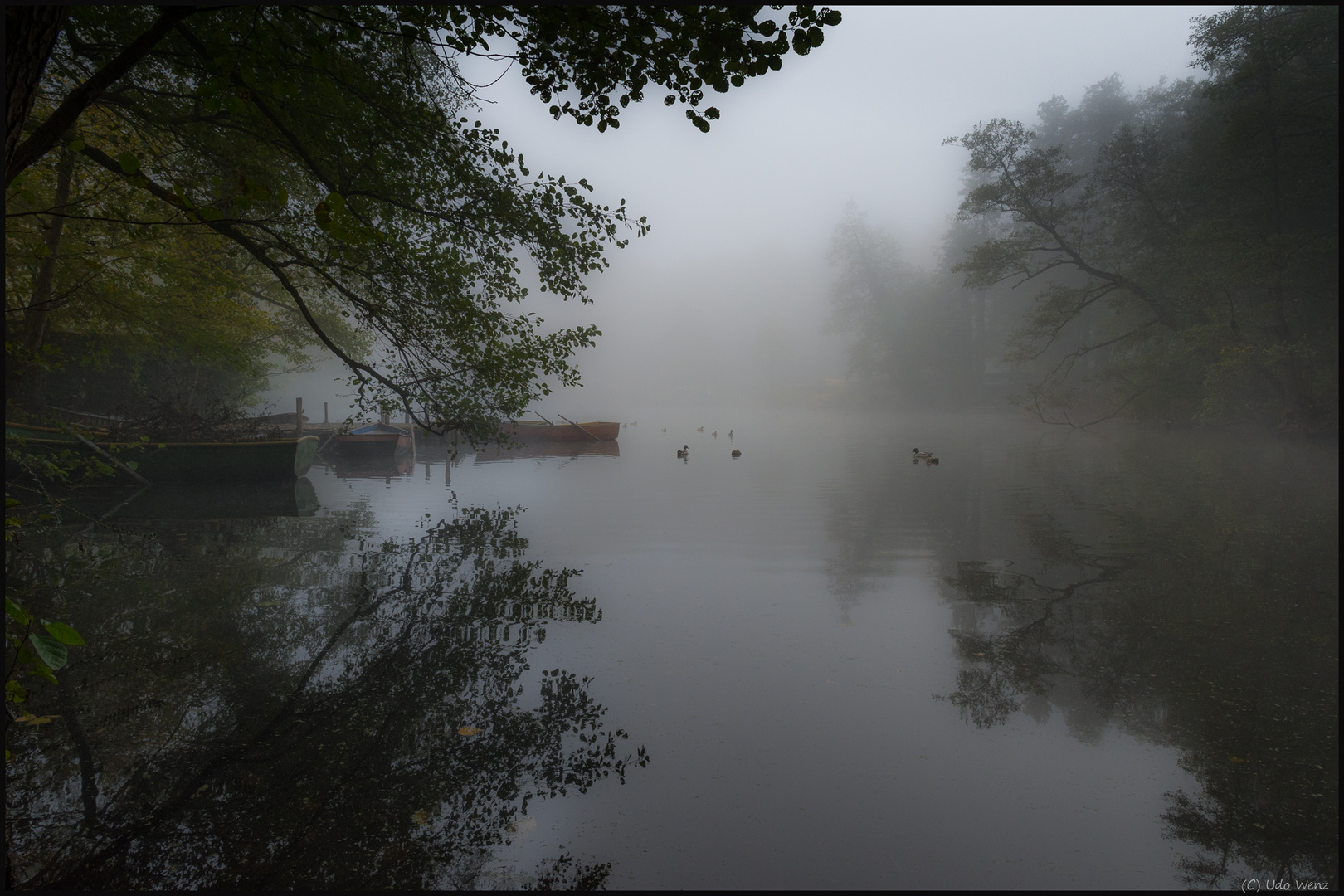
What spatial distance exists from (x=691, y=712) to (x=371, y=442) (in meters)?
22.6

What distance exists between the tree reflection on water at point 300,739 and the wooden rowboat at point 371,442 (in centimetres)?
1680

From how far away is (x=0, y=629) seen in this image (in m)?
2.34

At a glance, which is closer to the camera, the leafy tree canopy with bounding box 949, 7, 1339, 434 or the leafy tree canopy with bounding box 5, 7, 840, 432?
the leafy tree canopy with bounding box 5, 7, 840, 432

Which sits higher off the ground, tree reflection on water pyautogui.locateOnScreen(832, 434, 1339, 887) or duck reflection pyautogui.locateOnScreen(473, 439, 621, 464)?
duck reflection pyautogui.locateOnScreen(473, 439, 621, 464)

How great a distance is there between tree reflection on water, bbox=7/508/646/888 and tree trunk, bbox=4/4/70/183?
3206 millimetres

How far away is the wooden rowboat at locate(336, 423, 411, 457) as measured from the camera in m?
24.2

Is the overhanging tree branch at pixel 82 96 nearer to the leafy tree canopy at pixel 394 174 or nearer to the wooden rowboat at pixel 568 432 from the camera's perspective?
the leafy tree canopy at pixel 394 174

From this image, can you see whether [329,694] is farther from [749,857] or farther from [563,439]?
[563,439]

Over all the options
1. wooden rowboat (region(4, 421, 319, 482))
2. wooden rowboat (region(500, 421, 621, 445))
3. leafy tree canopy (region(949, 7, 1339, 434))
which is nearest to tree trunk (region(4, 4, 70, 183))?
wooden rowboat (region(4, 421, 319, 482))

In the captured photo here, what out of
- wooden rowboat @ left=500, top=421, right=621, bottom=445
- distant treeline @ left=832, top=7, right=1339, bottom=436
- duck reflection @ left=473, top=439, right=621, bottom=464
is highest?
distant treeline @ left=832, top=7, right=1339, bottom=436

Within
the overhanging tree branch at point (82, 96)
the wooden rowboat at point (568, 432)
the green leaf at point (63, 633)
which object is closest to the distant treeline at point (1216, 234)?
the wooden rowboat at point (568, 432)

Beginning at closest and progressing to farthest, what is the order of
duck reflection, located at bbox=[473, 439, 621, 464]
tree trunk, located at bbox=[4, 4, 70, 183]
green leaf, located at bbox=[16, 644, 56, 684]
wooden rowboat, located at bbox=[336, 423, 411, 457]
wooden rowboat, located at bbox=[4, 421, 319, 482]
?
green leaf, located at bbox=[16, 644, 56, 684], tree trunk, located at bbox=[4, 4, 70, 183], wooden rowboat, located at bbox=[4, 421, 319, 482], wooden rowboat, located at bbox=[336, 423, 411, 457], duck reflection, located at bbox=[473, 439, 621, 464]

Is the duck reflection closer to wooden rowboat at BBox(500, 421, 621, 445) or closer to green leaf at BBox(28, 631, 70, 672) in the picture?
wooden rowboat at BBox(500, 421, 621, 445)

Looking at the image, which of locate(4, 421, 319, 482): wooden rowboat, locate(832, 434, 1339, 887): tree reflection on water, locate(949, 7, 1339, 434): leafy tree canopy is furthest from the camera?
locate(949, 7, 1339, 434): leafy tree canopy
